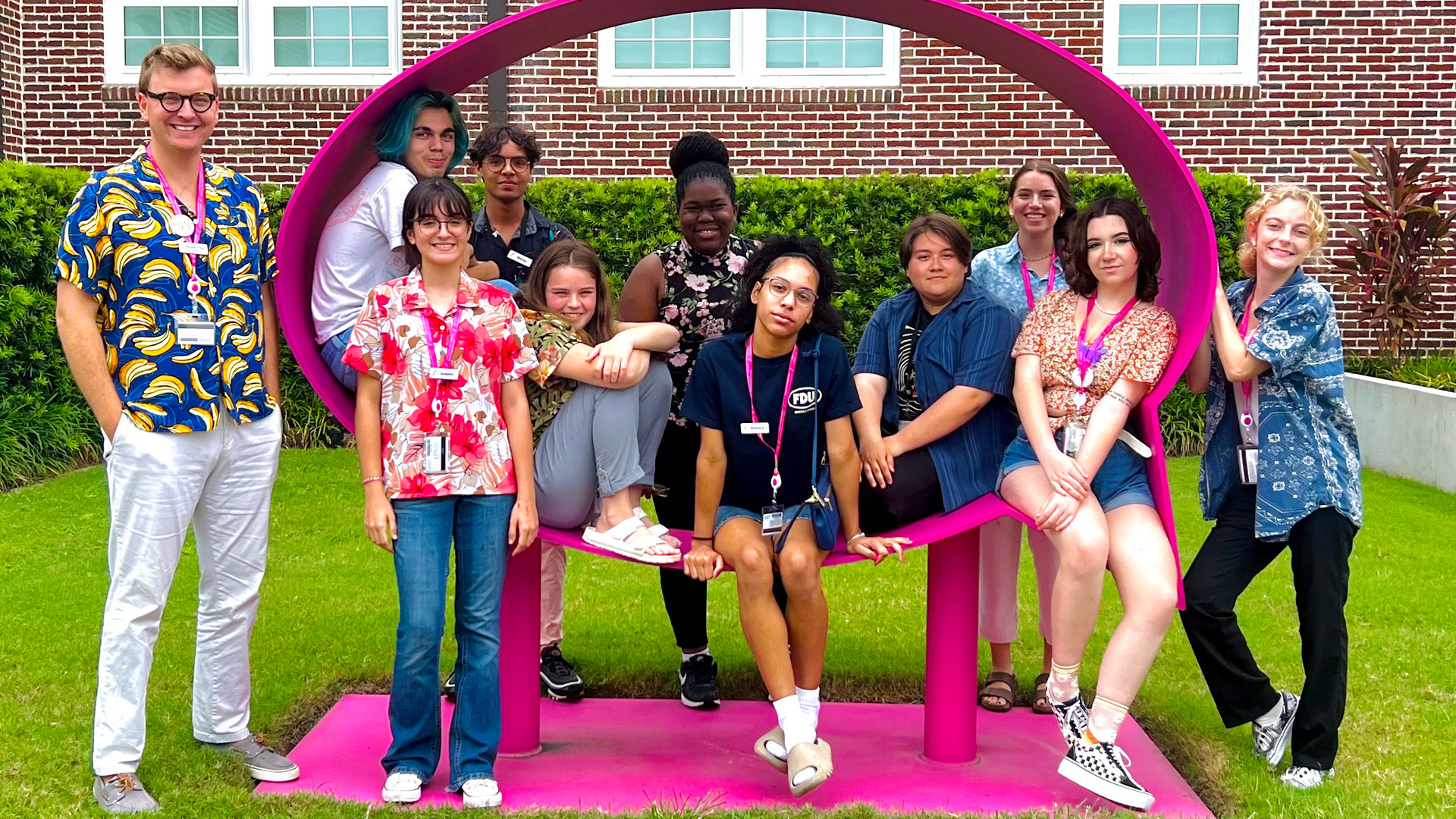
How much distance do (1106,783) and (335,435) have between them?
8368mm

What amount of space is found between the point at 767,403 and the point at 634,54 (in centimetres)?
795

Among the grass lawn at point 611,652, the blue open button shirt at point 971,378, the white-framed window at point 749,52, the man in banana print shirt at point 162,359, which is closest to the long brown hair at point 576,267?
the man in banana print shirt at point 162,359

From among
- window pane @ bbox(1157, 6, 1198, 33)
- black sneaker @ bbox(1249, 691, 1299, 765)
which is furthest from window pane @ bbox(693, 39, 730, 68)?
black sneaker @ bbox(1249, 691, 1299, 765)

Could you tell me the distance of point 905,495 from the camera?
454cm

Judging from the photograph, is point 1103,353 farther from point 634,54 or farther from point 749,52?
point 634,54

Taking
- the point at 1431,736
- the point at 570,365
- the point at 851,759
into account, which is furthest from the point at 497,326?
the point at 1431,736

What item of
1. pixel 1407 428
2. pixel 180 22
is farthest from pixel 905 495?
pixel 180 22

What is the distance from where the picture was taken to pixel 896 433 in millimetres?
4605

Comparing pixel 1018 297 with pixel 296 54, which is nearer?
pixel 1018 297

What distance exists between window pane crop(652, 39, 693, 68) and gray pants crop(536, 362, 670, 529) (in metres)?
7.71

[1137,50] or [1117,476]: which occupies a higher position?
[1137,50]

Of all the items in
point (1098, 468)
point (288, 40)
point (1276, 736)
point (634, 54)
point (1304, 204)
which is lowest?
point (1276, 736)

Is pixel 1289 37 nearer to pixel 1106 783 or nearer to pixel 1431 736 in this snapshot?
pixel 1431 736

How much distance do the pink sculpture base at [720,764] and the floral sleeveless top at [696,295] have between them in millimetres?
1175
